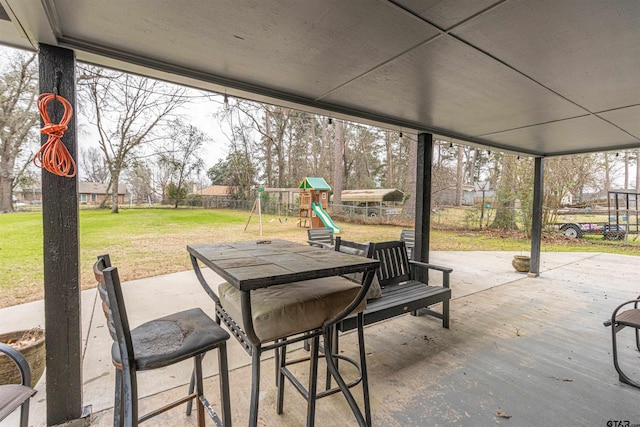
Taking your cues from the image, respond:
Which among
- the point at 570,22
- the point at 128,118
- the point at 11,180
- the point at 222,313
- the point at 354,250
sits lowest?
the point at 222,313

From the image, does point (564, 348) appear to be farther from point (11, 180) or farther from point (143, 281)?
point (11, 180)

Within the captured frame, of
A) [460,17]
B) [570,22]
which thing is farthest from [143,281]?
[570,22]

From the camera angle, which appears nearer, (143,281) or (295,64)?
(295,64)

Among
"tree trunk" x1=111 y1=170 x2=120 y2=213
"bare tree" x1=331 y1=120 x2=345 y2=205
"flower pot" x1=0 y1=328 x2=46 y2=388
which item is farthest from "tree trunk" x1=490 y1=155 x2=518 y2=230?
"flower pot" x1=0 y1=328 x2=46 y2=388

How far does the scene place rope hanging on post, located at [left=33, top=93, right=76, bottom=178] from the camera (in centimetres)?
141

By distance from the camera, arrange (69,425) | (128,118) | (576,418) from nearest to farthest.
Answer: (69,425), (576,418), (128,118)

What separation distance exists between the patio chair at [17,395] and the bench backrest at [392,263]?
2367 mm

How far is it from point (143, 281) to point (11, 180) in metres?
1.98

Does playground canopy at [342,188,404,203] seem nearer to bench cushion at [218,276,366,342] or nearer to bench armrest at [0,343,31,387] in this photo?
bench cushion at [218,276,366,342]

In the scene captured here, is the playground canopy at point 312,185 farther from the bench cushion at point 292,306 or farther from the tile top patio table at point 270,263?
the bench cushion at point 292,306

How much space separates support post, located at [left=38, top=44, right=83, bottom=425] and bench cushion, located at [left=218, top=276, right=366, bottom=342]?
0.79 m

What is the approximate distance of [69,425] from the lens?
5.04 ft

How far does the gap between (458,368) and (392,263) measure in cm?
105

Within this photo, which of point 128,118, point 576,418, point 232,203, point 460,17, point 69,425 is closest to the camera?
point 460,17
